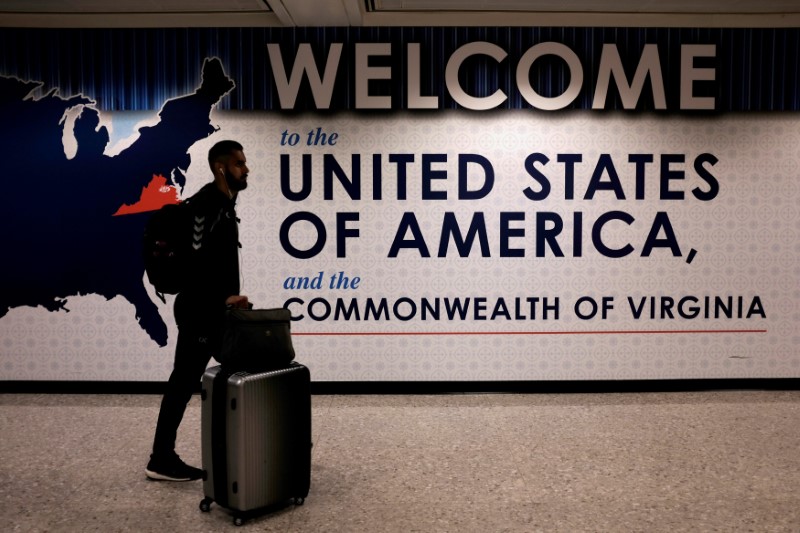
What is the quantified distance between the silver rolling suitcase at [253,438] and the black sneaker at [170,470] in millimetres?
340

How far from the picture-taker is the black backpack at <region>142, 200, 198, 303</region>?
2.63 meters

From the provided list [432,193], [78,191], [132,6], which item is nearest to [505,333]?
[432,193]

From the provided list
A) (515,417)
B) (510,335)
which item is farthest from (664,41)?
(515,417)

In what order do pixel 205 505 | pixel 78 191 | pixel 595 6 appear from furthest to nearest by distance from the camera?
1. pixel 78 191
2. pixel 595 6
3. pixel 205 505

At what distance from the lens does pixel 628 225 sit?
4422mm

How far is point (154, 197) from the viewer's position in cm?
440

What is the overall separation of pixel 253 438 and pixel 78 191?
2.92 meters

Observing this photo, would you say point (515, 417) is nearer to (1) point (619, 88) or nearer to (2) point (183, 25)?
(1) point (619, 88)

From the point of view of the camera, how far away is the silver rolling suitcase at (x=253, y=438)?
2395mm

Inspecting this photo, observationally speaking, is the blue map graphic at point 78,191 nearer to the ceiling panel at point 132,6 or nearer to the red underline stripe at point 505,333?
the ceiling panel at point 132,6

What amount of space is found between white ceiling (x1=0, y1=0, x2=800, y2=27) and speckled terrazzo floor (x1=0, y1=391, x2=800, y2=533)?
2657 mm

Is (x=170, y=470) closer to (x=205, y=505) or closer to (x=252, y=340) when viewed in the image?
(x=205, y=505)

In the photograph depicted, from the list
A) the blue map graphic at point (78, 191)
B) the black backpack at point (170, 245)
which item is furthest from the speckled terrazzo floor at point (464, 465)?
the black backpack at point (170, 245)

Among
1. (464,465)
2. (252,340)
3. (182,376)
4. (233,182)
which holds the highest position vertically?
(233,182)
